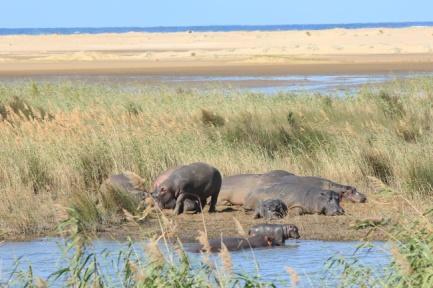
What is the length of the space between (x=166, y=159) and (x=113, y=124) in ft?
9.18

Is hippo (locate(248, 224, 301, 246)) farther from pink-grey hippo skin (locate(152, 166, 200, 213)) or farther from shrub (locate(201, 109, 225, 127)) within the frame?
shrub (locate(201, 109, 225, 127))

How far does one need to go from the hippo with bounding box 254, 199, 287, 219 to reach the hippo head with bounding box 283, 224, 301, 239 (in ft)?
3.71

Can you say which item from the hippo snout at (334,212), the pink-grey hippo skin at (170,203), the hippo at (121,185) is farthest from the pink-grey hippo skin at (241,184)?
the hippo at (121,185)

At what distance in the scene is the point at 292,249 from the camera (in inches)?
408

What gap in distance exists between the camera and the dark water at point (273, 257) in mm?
8969

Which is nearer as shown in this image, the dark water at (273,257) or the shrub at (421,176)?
the dark water at (273,257)

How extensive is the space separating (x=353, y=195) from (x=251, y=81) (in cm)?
2516

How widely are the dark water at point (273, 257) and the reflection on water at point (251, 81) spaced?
2047 centimetres

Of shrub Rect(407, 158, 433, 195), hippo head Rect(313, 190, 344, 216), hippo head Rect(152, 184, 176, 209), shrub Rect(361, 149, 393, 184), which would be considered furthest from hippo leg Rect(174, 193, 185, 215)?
shrub Rect(407, 158, 433, 195)

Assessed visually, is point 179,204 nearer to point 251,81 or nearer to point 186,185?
point 186,185

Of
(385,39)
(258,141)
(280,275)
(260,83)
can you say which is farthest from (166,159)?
(385,39)

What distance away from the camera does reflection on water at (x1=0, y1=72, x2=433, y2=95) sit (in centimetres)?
3312

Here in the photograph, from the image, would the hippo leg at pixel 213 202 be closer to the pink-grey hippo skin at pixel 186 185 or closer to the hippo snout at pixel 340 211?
the pink-grey hippo skin at pixel 186 185

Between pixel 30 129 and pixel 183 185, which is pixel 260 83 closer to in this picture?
pixel 30 129
